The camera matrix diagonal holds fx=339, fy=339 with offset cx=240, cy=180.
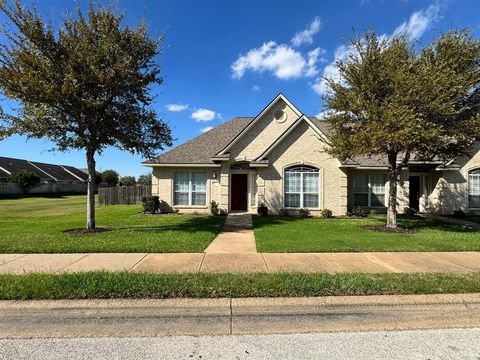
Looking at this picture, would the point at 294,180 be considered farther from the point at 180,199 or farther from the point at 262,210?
the point at 180,199

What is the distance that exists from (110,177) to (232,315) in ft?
216

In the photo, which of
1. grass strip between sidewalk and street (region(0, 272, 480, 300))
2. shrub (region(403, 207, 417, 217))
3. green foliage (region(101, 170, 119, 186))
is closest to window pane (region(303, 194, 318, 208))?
shrub (region(403, 207, 417, 217))

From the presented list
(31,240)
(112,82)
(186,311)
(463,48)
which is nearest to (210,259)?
(186,311)

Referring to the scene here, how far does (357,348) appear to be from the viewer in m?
4.12

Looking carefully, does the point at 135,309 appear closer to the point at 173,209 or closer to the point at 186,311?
the point at 186,311

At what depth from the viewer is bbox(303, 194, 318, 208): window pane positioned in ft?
59.7

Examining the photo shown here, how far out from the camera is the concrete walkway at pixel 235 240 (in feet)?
30.6

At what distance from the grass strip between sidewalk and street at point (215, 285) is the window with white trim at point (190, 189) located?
1346 centimetres

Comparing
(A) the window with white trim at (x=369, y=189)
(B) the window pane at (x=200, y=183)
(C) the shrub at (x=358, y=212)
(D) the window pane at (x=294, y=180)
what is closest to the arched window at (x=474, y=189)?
(A) the window with white trim at (x=369, y=189)

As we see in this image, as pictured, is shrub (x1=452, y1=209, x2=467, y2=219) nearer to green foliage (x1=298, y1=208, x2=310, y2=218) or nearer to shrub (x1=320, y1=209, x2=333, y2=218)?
shrub (x1=320, y1=209, x2=333, y2=218)

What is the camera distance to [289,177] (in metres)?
18.2

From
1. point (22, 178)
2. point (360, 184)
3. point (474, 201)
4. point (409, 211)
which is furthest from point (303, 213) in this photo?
point (22, 178)

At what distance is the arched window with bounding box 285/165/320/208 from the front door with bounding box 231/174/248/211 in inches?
111

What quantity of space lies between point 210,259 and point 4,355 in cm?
469
